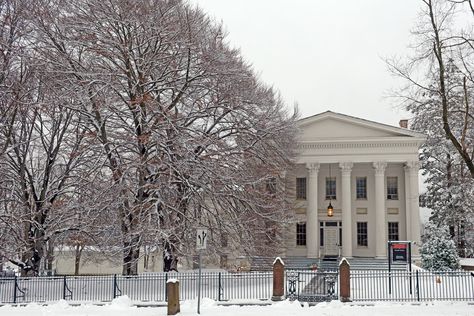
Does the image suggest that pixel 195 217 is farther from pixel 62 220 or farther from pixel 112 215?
pixel 62 220

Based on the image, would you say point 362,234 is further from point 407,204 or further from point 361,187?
point 407,204

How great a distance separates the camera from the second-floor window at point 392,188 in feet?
144

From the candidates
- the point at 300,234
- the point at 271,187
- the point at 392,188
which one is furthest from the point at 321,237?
→ the point at 271,187

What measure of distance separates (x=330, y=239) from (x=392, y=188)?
6598 millimetres

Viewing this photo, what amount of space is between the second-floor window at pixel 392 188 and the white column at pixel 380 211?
109 inches

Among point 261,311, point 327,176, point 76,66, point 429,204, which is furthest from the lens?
point 429,204

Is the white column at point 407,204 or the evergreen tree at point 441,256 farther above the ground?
the white column at point 407,204

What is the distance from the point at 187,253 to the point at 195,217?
1.77 metres

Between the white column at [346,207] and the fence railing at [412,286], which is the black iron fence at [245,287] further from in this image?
the white column at [346,207]

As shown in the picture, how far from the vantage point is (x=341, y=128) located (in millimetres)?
42250

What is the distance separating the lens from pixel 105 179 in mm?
24438

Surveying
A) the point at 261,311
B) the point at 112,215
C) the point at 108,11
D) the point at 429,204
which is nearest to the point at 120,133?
the point at 112,215

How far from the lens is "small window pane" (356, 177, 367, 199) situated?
44.3 m

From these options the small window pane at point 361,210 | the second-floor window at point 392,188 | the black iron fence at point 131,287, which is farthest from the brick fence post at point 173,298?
the second-floor window at point 392,188
